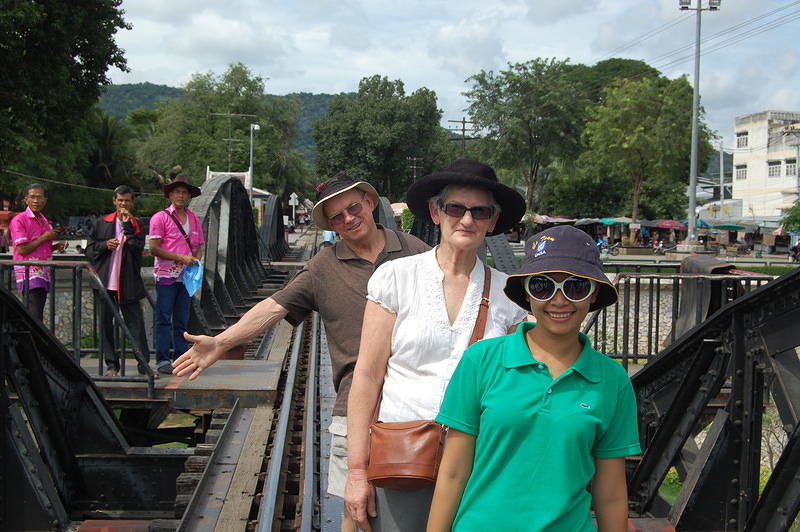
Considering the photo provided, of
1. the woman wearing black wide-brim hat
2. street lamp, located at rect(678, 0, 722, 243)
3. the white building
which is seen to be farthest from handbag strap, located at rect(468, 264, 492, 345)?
the white building

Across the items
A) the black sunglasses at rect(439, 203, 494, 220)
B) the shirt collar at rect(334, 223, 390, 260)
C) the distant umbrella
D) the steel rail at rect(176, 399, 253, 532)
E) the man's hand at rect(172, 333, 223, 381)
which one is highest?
the distant umbrella

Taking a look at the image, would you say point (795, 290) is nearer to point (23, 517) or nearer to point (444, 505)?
point (444, 505)

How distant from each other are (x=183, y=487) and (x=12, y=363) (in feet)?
4.29

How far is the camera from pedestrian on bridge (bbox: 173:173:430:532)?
3.05 meters

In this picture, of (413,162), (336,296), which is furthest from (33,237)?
(413,162)

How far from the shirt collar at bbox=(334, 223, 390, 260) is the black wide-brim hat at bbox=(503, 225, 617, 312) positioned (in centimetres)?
100

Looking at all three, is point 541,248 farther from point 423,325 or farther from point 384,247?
point 384,247

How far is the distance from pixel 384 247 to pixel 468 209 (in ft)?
2.31

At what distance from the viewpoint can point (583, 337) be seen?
223 centimetres

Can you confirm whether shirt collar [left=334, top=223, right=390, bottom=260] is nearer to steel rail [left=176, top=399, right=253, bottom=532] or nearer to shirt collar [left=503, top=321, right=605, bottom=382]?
shirt collar [left=503, top=321, right=605, bottom=382]

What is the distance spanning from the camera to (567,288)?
2.16 metres

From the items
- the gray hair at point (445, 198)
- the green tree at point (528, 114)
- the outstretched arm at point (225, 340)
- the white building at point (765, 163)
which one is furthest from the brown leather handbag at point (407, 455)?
the white building at point (765, 163)

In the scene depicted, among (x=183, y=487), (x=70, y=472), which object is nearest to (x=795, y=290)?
(x=183, y=487)

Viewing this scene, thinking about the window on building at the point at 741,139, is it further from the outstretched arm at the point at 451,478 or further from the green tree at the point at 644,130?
the outstretched arm at the point at 451,478
